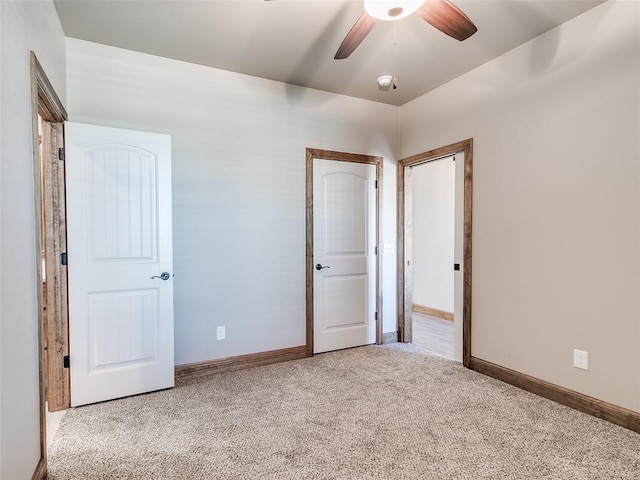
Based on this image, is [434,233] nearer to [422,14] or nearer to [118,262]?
[422,14]

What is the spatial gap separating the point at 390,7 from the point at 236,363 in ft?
9.48

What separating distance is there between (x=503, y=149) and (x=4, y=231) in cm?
320

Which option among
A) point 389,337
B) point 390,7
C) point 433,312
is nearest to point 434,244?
point 433,312

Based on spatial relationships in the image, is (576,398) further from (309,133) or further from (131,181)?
(131,181)

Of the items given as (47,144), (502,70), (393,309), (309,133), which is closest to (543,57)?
(502,70)

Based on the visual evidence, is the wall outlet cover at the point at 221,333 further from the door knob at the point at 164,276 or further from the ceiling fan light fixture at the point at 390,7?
the ceiling fan light fixture at the point at 390,7

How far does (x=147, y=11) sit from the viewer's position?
2.30m

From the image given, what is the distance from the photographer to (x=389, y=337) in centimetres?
399

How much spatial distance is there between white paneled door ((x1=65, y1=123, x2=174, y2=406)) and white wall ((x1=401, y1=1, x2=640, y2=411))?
8.64 ft

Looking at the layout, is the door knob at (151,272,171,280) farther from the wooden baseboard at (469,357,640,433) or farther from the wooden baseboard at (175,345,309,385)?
the wooden baseboard at (469,357,640,433)

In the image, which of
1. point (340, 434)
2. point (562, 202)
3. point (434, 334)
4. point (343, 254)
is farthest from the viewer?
point (434, 334)

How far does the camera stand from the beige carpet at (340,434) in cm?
177

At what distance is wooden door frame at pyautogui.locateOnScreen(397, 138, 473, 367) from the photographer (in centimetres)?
318

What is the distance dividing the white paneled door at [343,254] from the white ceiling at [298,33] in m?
1.00
